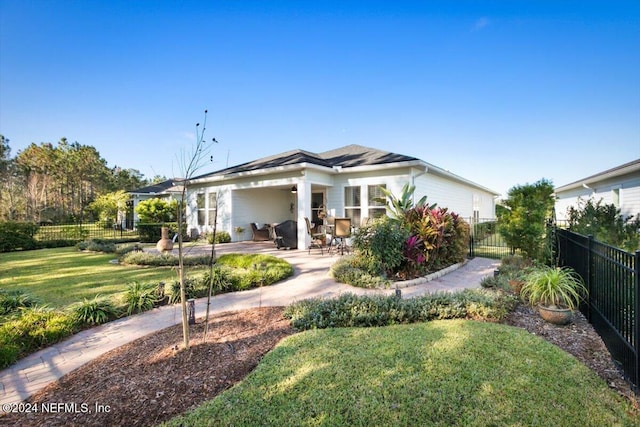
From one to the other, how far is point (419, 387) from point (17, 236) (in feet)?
60.7

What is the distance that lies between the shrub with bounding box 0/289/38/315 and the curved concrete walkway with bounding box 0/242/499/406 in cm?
155

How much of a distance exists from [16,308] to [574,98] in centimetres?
1665

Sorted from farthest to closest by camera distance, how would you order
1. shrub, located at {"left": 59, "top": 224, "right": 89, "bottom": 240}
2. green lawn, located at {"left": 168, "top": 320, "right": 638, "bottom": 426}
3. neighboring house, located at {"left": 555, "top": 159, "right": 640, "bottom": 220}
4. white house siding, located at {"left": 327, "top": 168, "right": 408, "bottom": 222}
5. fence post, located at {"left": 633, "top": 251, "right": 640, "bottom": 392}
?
shrub, located at {"left": 59, "top": 224, "right": 89, "bottom": 240}
neighboring house, located at {"left": 555, "top": 159, "right": 640, "bottom": 220}
white house siding, located at {"left": 327, "top": 168, "right": 408, "bottom": 222}
fence post, located at {"left": 633, "top": 251, "right": 640, "bottom": 392}
green lawn, located at {"left": 168, "top": 320, "right": 638, "bottom": 426}

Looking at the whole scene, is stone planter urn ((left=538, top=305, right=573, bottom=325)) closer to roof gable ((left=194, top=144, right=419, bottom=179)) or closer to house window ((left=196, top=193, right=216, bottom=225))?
roof gable ((left=194, top=144, right=419, bottom=179))

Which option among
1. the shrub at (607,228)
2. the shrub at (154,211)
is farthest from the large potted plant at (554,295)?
the shrub at (154,211)

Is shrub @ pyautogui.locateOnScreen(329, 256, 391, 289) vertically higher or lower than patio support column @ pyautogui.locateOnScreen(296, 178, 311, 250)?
lower

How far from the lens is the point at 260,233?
14.8 m

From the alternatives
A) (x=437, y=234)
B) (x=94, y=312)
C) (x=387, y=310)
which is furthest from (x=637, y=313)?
(x=94, y=312)

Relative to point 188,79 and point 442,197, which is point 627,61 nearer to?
point 442,197

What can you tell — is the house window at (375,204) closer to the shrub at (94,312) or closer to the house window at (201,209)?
the shrub at (94,312)

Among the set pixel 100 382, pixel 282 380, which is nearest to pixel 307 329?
pixel 282 380

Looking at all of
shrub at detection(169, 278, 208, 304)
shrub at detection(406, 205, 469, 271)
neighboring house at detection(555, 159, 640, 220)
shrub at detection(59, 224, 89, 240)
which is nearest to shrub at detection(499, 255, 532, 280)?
shrub at detection(406, 205, 469, 271)

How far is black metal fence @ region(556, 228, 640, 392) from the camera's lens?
8.16 feet

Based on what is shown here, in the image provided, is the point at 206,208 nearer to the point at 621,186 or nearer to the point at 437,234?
the point at 437,234
